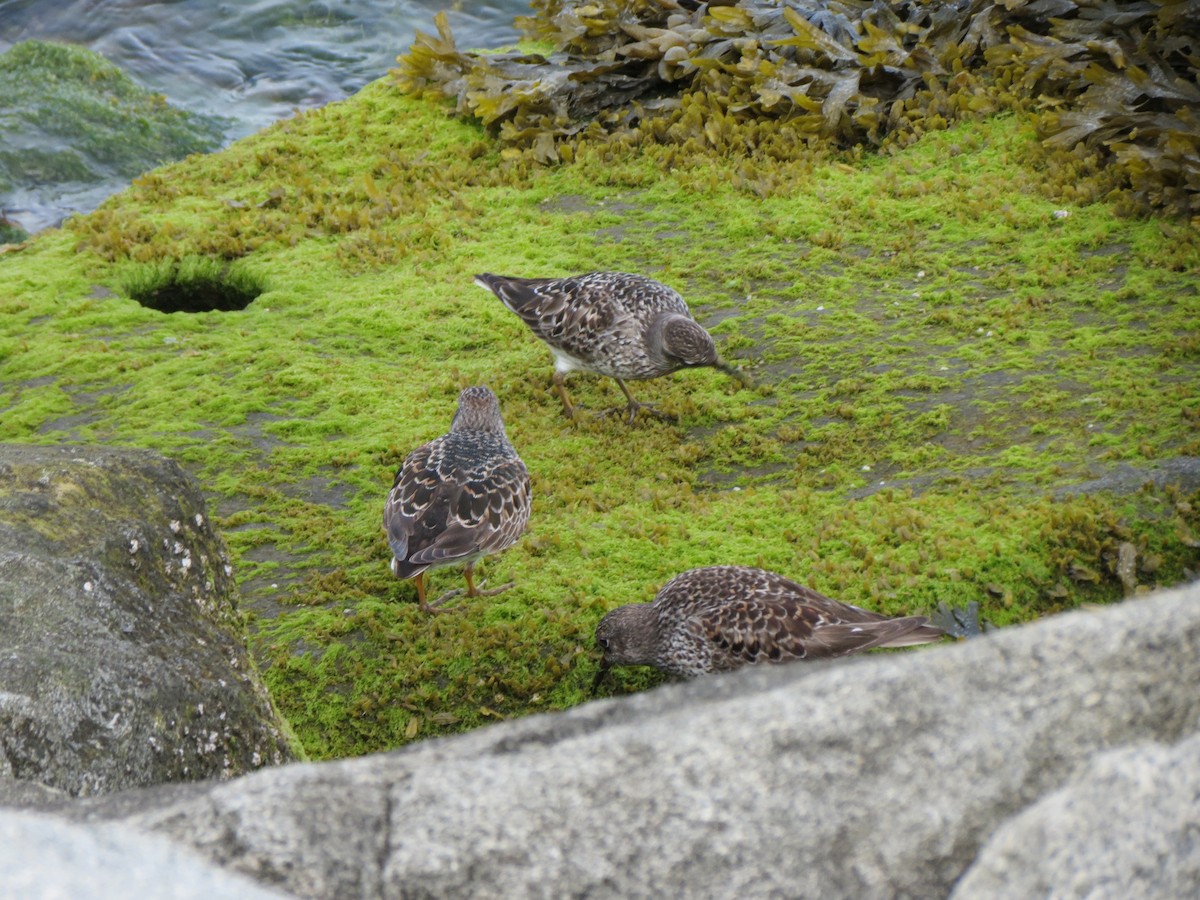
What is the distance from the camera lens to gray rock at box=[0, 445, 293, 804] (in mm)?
3418

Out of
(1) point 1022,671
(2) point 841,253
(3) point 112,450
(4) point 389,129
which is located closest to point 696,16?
(4) point 389,129

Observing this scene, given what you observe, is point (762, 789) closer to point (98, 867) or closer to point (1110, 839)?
point (1110, 839)

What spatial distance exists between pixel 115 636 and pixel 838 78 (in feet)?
29.3

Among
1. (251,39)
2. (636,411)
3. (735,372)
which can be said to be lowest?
(251,39)

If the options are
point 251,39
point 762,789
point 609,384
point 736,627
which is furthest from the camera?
point 251,39

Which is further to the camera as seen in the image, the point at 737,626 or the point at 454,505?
the point at 454,505

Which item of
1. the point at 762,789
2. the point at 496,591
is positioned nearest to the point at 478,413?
the point at 496,591

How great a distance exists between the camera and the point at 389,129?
12.3m

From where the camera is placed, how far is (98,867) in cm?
178

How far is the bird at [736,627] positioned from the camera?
5.21 metres

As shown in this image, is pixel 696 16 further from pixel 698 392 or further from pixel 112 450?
pixel 112 450

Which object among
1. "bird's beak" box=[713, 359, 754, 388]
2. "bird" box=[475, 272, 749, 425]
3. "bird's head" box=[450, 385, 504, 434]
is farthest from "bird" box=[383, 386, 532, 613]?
"bird's beak" box=[713, 359, 754, 388]

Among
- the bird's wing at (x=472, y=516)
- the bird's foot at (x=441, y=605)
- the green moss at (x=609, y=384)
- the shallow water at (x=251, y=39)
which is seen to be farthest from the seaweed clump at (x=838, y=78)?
the bird's foot at (x=441, y=605)

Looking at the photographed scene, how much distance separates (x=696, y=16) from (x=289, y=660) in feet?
28.5
